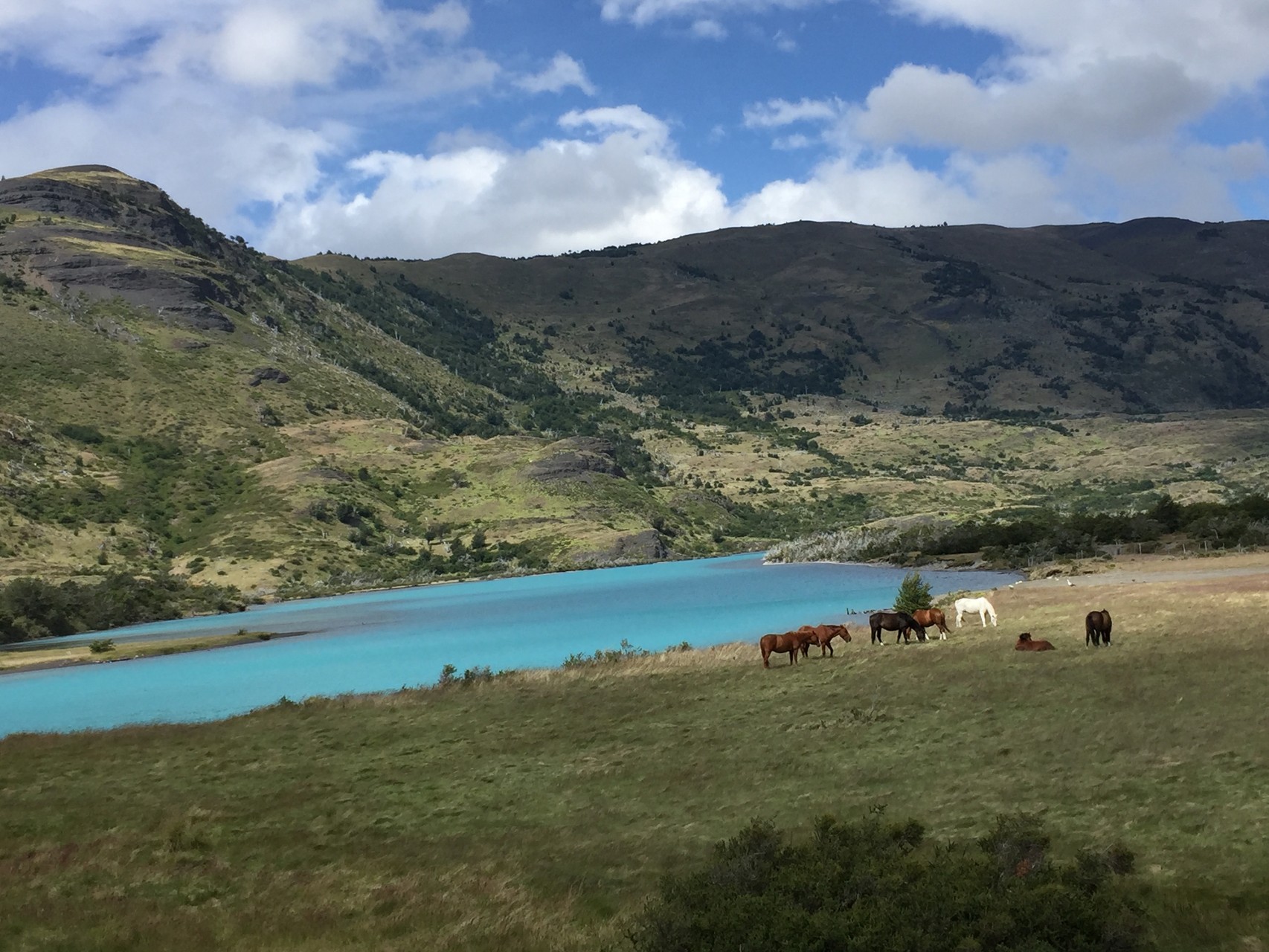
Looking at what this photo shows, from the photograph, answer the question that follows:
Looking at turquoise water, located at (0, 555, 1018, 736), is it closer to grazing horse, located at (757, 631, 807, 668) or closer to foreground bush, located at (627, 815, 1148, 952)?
grazing horse, located at (757, 631, 807, 668)

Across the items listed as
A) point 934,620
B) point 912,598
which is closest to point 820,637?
point 934,620

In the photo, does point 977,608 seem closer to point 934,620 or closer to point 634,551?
point 934,620

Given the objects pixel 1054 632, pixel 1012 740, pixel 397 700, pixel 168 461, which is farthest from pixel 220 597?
pixel 1012 740

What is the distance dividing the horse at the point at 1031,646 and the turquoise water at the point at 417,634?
6.10 metres

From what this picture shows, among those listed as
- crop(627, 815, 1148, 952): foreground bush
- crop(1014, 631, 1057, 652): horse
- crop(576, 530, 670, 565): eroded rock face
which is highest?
crop(627, 815, 1148, 952): foreground bush

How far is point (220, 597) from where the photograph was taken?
12394 cm

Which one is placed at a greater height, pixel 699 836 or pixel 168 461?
pixel 168 461

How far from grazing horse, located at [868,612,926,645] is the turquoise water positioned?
877 millimetres

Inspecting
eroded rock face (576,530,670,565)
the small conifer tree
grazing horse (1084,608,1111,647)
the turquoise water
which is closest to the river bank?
the turquoise water

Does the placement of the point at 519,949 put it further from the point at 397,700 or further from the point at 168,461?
the point at 168,461

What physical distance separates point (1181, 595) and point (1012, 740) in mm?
29109

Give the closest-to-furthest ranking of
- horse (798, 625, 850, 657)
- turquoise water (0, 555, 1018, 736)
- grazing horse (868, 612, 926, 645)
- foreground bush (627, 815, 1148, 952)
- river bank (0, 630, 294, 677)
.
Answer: foreground bush (627, 815, 1148, 952)
horse (798, 625, 850, 657)
grazing horse (868, 612, 926, 645)
turquoise water (0, 555, 1018, 736)
river bank (0, 630, 294, 677)

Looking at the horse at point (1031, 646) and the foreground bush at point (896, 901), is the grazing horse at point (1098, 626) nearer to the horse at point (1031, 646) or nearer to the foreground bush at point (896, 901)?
the horse at point (1031, 646)

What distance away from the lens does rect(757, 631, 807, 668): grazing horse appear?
34.7 m
